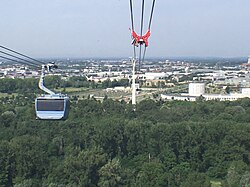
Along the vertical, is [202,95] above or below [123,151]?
below

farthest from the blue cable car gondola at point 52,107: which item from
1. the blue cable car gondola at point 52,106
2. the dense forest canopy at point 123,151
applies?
the dense forest canopy at point 123,151

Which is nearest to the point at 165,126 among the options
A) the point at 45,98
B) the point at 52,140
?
the point at 52,140

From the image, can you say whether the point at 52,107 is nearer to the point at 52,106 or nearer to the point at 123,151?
→ the point at 52,106

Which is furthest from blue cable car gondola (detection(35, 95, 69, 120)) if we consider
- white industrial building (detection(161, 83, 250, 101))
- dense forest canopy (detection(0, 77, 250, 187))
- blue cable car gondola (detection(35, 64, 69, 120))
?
white industrial building (detection(161, 83, 250, 101))

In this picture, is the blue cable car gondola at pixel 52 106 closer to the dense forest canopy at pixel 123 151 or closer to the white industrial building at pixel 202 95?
the dense forest canopy at pixel 123 151

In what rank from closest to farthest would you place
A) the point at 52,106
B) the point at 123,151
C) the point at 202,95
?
the point at 52,106, the point at 123,151, the point at 202,95

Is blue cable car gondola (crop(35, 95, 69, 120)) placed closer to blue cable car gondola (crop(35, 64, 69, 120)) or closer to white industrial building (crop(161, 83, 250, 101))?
blue cable car gondola (crop(35, 64, 69, 120))

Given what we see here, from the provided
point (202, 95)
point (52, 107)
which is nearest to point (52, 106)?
point (52, 107)

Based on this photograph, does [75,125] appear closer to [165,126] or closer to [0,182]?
[165,126]
